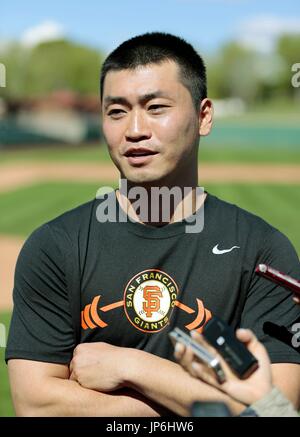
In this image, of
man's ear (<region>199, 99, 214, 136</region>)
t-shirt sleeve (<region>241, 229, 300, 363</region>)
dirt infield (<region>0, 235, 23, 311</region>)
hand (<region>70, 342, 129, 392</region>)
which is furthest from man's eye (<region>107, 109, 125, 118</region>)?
dirt infield (<region>0, 235, 23, 311</region>)

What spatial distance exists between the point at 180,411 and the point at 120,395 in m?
0.29

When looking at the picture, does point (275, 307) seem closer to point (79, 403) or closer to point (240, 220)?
point (240, 220)

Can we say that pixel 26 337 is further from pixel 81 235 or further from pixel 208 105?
pixel 208 105

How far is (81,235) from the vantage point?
275 cm

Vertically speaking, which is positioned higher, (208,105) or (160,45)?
(160,45)

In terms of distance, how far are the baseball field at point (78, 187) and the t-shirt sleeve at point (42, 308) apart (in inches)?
128

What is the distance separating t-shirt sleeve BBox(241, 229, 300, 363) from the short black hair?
2.30 feet

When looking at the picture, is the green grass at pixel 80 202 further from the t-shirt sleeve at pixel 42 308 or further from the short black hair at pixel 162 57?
the t-shirt sleeve at pixel 42 308

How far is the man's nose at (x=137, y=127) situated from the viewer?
2.62 m

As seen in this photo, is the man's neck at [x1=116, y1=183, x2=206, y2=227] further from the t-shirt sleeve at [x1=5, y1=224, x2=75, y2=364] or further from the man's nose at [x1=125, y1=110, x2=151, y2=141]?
the t-shirt sleeve at [x1=5, y1=224, x2=75, y2=364]

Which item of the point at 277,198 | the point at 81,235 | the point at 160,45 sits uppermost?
the point at 160,45

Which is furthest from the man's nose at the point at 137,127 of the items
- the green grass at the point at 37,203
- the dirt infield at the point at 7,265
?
the green grass at the point at 37,203

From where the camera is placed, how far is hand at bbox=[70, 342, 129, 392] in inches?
101
